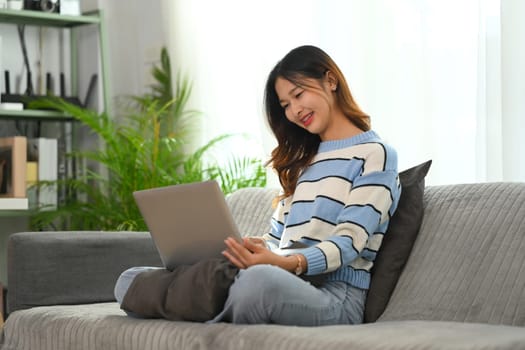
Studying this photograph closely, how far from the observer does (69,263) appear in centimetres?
269

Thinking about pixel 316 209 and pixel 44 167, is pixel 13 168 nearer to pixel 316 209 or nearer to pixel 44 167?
pixel 44 167

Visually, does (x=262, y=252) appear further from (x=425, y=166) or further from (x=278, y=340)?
(x=425, y=166)

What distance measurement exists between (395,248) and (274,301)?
0.43 meters

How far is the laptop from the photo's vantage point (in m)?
2.14

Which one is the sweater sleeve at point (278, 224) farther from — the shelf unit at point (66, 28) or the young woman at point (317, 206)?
the shelf unit at point (66, 28)

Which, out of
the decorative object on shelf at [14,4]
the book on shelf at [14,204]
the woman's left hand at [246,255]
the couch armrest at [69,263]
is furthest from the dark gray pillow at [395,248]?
the decorative object on shelf at [14,4]

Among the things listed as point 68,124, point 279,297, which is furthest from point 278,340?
point 68,124

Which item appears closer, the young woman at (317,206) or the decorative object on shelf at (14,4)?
the young woman at (317,206)

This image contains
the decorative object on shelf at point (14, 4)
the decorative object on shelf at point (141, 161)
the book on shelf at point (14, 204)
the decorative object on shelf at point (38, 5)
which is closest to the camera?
the decorative object on shelf at point (141, 161)

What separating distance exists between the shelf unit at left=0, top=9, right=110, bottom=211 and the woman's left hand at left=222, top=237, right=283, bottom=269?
7.43 feet

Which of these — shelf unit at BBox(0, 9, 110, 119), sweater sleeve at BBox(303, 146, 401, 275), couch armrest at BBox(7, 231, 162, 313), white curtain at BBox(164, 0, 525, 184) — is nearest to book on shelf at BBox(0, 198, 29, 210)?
shelf unit at BBox(0, 9, 110, 119)

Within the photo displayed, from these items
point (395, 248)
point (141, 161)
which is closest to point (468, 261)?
point (395, 248)

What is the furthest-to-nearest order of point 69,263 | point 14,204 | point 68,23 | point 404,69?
1. point 68,23
2. point 14,204
3. point 404,69
4. point 69,263

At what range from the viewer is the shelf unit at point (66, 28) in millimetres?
4238
